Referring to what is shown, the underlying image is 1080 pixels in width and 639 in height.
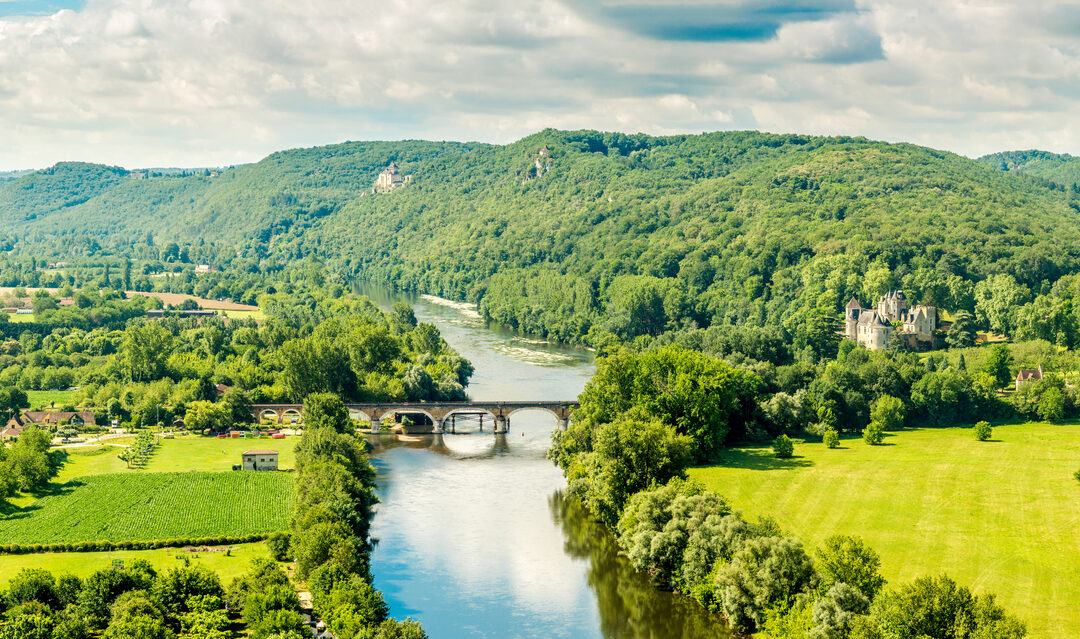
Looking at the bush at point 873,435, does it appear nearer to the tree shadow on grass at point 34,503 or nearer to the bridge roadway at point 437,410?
the bridge roadway at point 437,410

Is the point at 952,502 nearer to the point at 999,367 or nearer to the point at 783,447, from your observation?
the point at 783,447

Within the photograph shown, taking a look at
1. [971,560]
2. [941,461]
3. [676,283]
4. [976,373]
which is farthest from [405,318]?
[971,560]

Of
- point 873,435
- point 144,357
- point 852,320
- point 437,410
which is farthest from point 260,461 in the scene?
point 852,320

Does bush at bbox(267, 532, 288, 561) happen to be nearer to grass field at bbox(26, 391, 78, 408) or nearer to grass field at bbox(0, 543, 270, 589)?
grass field at bbox(0, 543, 270, 589)

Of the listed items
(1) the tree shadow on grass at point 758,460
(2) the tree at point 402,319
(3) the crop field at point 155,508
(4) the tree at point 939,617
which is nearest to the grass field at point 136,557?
(3) the crop field at point 155,508

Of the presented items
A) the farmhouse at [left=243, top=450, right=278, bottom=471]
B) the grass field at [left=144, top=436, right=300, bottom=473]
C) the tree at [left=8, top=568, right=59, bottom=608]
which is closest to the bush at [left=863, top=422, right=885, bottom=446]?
the grass field at [left=144, top=436, right=300, bottom=473]

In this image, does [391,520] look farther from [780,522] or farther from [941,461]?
[941,461]
